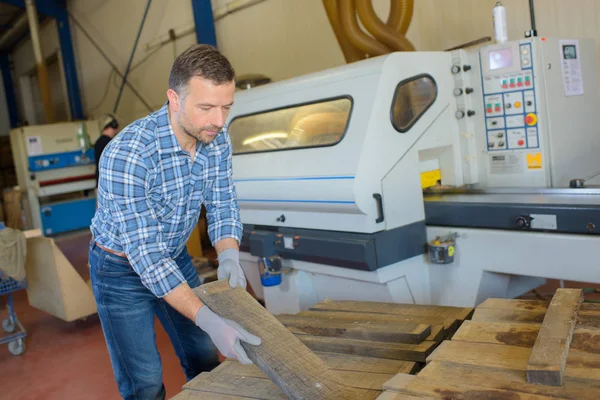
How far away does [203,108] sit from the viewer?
1783 millimetres

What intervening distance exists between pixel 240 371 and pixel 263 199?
162 centimetres

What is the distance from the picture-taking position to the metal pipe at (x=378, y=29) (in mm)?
3551

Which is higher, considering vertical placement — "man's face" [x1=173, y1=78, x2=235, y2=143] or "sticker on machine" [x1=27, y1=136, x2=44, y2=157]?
"sticker on machine" [x1=27, y1=136, x2=44, y2=157]

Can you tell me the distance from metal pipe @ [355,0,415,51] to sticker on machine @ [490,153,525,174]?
3.11ft

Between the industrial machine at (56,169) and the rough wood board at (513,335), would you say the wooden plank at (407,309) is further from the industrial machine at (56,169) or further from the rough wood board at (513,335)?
the industrial machine at (56,169)

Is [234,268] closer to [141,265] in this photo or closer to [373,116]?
[141,265]

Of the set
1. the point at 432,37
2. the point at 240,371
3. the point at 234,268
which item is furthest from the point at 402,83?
the point at 432,37

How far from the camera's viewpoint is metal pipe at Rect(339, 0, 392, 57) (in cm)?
362

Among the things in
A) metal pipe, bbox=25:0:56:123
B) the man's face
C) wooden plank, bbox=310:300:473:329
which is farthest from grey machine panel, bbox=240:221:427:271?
metal pipe, bbox=25:0:56:123

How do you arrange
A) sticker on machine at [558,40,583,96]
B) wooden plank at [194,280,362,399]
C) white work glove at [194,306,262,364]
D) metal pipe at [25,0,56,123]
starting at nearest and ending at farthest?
wooden plank at [194,280,362,399]
white work glove at [194,306,262,364]
sticker on machine at [558,40,583,96]
metal pipe at [25,0,56,123]

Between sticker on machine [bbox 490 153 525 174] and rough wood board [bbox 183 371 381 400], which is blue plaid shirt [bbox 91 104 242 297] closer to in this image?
rough wood board [bbox 183 371 381 400]

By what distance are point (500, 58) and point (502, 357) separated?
1.91 meters

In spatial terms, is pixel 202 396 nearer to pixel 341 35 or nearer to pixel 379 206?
pixel 379 206

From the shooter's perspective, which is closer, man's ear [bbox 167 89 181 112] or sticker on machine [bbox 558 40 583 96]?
man's ear [bbox 167 89 181 112]
